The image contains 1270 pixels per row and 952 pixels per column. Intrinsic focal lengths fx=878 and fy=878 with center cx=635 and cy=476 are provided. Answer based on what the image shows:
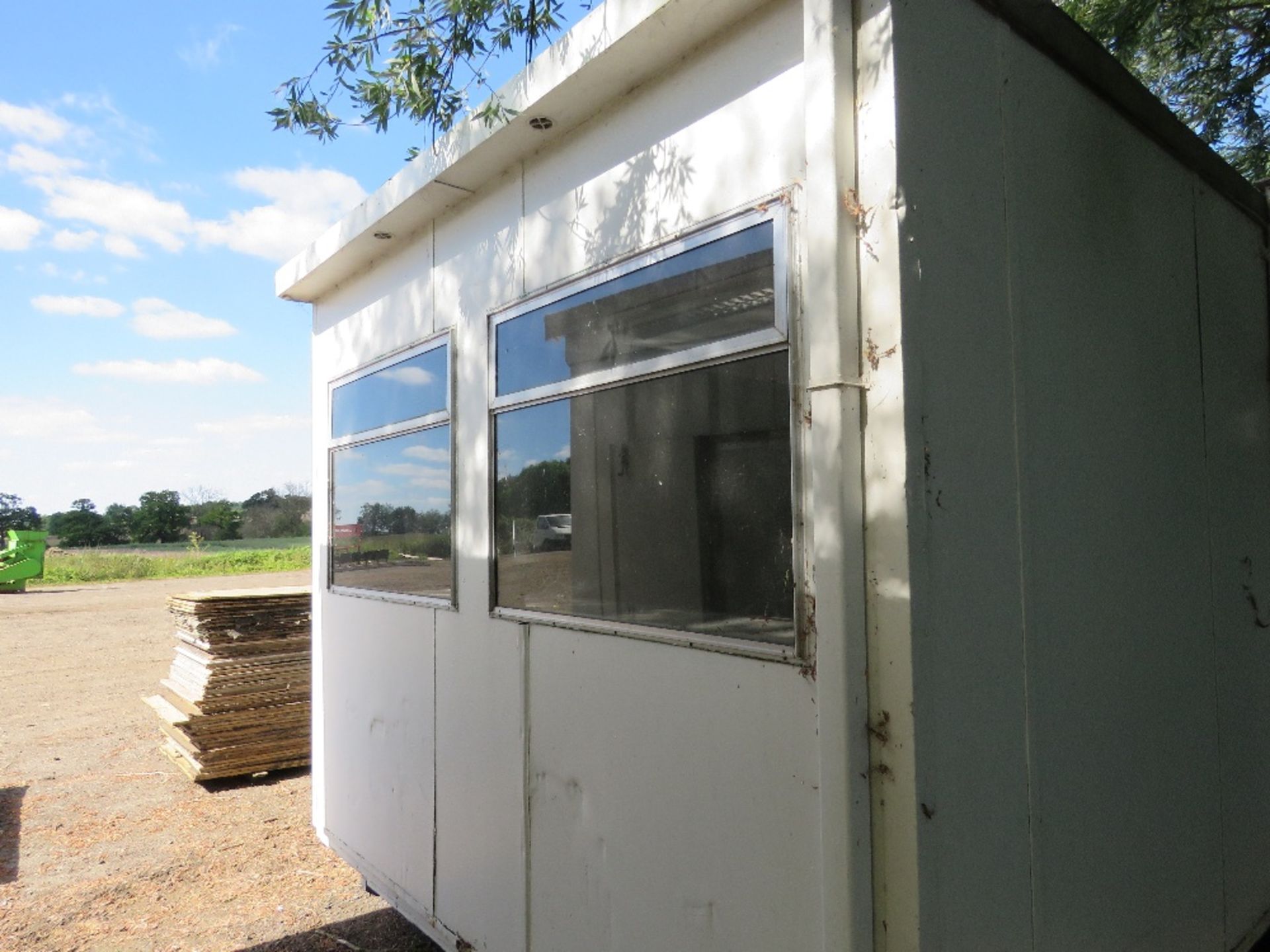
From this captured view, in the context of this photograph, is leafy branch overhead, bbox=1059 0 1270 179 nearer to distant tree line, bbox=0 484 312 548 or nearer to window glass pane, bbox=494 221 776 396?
window glass pane, bbox=494 221 776 396

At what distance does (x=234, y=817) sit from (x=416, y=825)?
2822mm

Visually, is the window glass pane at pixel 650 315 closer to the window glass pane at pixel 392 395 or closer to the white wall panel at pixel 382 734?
the window glass pane at pixel 392 395

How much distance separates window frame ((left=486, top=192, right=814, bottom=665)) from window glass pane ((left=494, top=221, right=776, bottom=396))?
2 cm

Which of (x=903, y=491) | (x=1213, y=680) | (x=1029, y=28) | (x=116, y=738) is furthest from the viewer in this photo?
(x=116, y=738)

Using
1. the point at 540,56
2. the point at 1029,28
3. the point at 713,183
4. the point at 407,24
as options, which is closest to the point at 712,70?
the point at 713,183

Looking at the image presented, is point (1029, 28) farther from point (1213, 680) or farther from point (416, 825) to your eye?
point (416, 825)

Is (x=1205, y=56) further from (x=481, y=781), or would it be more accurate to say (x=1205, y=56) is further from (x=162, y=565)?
(x=162, y=565)

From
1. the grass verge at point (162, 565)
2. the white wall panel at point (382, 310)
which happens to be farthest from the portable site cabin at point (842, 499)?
the grass verge at point (162, 565)

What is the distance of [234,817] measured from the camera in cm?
621

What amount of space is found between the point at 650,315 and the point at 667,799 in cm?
151

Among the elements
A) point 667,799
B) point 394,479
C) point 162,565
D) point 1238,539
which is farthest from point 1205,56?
point 162,565

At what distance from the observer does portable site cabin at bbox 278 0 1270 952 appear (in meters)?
2.07

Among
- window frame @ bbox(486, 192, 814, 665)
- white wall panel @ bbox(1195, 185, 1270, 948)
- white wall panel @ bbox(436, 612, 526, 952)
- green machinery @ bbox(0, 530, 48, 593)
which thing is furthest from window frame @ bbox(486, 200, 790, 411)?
green machinery @ bbox(0, 530, 48, 593)

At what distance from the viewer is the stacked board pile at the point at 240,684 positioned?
22.3ft
